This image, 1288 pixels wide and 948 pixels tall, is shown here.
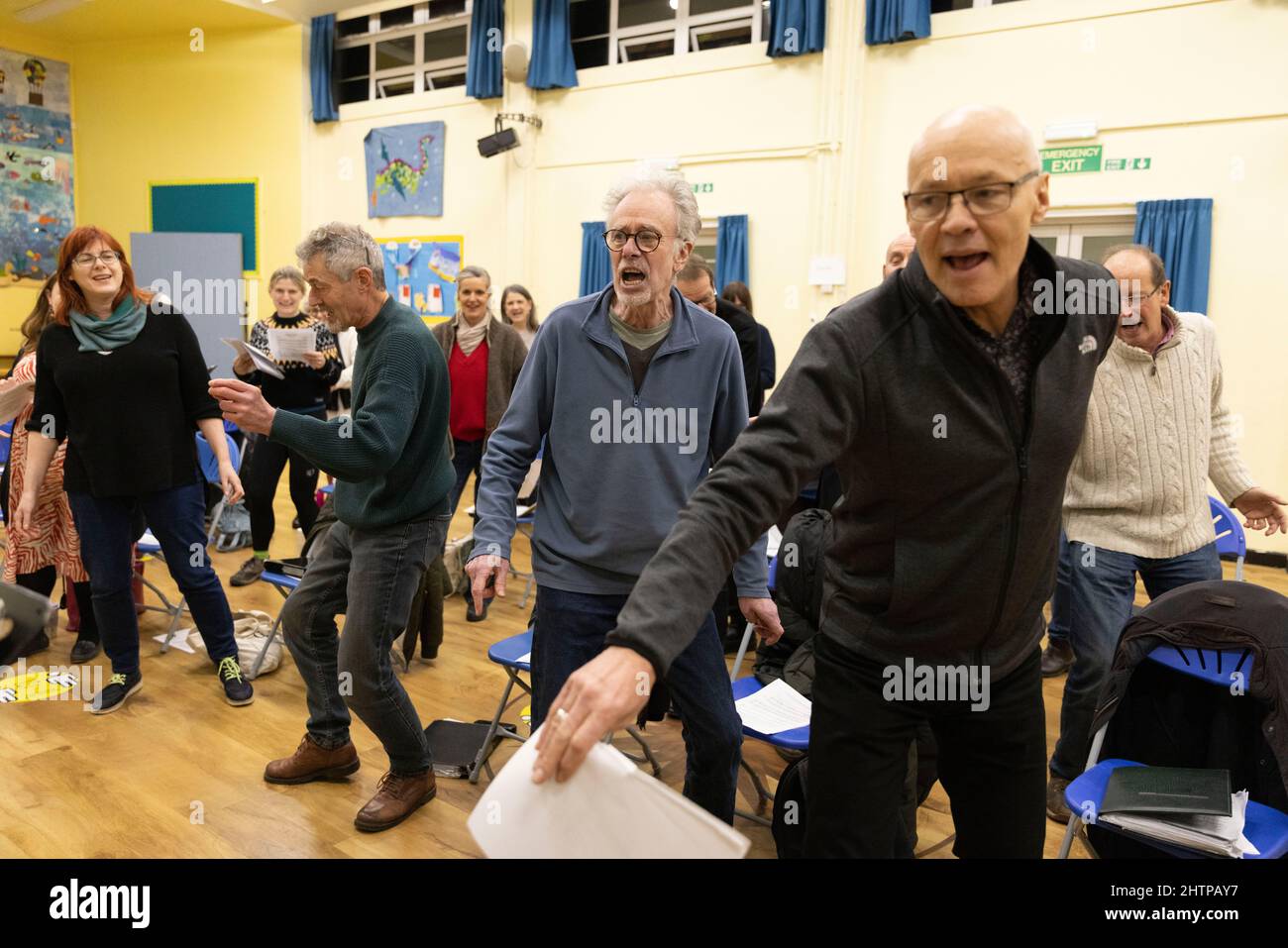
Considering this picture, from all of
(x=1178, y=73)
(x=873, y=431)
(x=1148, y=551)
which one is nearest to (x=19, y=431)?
(x=873, y=431)

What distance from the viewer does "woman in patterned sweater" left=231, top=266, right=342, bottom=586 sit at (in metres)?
5.30

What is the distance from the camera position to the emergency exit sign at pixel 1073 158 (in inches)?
275

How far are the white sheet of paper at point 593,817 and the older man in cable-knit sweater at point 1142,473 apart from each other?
224 centimetres

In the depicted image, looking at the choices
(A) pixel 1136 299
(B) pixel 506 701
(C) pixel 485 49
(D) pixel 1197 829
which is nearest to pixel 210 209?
(C) pixel 485 49

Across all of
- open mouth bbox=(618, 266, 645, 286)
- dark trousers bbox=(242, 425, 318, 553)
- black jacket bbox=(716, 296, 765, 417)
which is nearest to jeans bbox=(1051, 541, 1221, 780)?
open mouth bbox=(618, 266, 645, 286)

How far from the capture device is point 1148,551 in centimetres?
284

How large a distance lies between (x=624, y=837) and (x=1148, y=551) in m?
2.38

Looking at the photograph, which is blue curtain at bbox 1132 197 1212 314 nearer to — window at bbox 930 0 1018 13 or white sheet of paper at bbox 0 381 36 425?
window at bbox 930 0 1018 13

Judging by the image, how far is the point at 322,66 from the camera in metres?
11.0

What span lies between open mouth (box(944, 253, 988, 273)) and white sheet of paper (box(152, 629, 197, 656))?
4.21 metres

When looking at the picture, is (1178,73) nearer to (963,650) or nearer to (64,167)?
(963,650)

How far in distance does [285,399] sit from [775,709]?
12.0 feet

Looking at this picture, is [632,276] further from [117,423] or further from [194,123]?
[194,123]

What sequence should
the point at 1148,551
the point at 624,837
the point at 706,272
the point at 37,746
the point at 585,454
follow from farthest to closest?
the point at 706,272
the point at 37,746
the point at 1148,551
the point at 585,454
the point at 624,837
